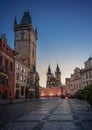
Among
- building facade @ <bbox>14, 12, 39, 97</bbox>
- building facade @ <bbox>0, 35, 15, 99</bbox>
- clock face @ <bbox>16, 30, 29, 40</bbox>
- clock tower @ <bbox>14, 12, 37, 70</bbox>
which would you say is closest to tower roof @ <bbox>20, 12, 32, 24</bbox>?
building facade @ <bbox>14, 12, 39, 97</bbox>

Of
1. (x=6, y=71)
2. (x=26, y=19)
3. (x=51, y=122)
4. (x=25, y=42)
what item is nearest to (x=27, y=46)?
(x=25, y=42)

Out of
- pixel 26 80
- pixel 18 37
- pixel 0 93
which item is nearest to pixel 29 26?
pixel 18 37

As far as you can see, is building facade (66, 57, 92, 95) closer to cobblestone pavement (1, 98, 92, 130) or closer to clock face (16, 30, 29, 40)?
clock face (16, 30, 29, 40)

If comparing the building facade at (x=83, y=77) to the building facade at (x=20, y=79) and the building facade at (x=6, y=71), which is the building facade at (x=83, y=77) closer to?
the building facade at (x=20, y=79)

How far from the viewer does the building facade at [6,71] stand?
2045 inches

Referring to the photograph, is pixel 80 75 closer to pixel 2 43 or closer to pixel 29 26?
pixel 29 26

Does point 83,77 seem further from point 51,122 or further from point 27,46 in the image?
point 51,122

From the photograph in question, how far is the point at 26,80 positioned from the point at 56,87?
100m

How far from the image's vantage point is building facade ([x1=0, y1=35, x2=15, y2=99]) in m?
→ 51.9

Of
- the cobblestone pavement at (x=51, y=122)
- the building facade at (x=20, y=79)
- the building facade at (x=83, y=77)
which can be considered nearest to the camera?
the cobblestone pavement at (x=51, y=122)

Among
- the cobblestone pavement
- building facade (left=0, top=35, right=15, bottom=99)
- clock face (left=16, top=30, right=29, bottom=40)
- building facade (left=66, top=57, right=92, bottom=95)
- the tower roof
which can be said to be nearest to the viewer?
the cobblestone pavement

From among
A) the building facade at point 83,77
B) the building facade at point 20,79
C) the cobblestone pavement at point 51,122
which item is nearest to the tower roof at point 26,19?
the building facade at point 20,79

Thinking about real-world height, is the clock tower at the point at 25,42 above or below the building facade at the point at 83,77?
above

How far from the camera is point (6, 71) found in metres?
54.5
